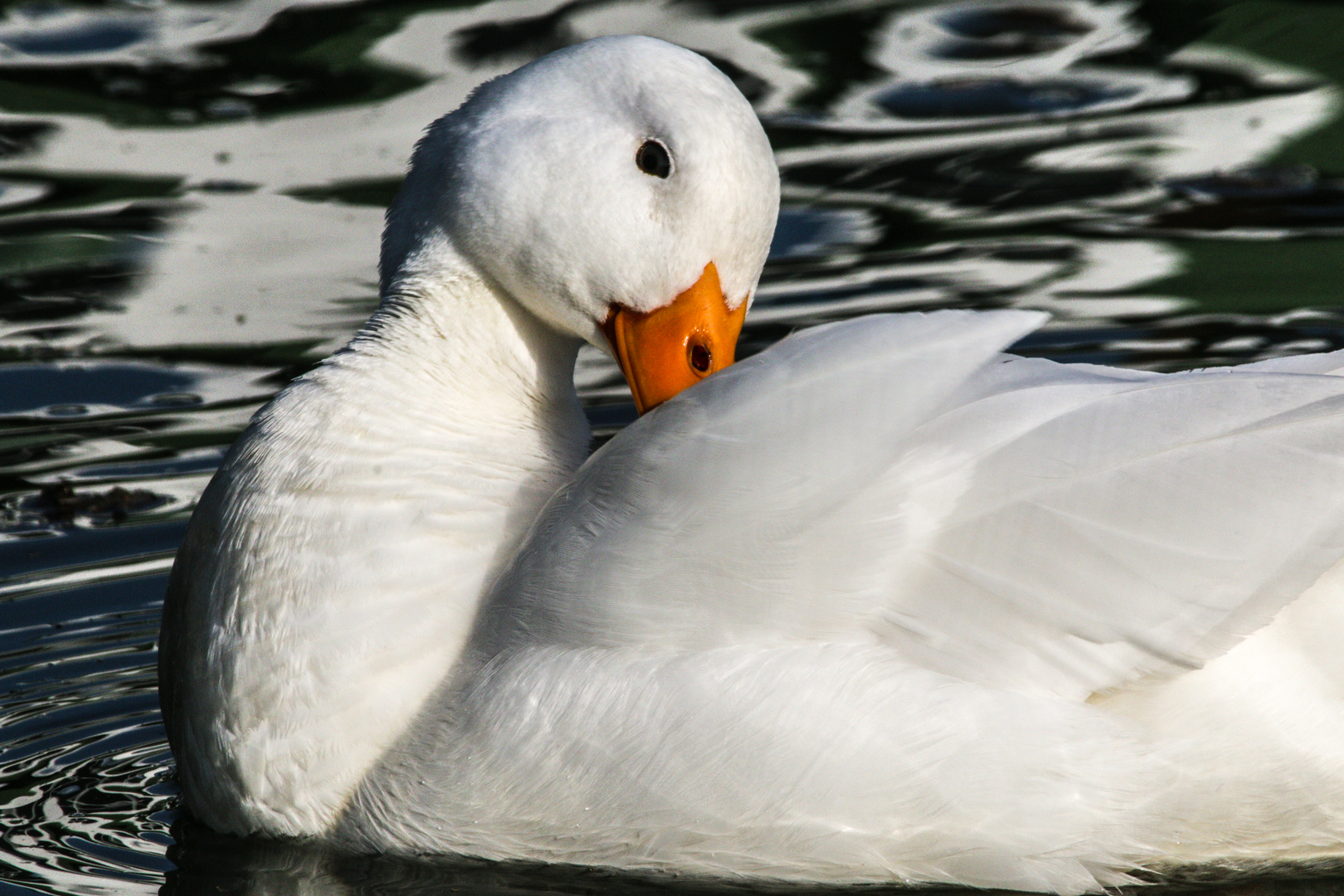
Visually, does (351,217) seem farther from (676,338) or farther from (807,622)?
(807,622)

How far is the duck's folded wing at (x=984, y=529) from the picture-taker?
10.7ft

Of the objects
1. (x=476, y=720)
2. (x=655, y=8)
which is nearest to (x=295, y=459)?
(x=476, y=720)

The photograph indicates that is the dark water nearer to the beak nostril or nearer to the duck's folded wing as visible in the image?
the duck's folded wing

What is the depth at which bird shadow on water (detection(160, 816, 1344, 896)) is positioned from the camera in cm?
343

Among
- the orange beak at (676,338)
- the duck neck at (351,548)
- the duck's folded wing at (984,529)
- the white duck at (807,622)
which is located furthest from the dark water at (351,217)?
the orange beak at (676,338)

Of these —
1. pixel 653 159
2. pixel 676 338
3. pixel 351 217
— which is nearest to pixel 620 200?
pixel 653 159

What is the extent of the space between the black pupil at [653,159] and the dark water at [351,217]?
1.45 m

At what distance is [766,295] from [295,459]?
3.61 meters

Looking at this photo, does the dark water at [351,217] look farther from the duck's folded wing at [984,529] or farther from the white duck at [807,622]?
the duck's folded wing at [984,529]

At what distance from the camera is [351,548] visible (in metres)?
3.62

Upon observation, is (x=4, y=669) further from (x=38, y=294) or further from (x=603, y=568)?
(x=38, y=294)

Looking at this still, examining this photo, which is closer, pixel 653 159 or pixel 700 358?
pixel 653 159

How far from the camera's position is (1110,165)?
27.1ft

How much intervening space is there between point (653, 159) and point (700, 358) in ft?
1.38
